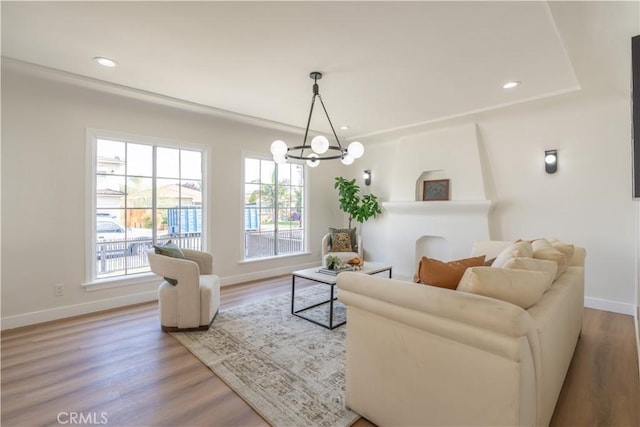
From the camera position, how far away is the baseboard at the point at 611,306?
144 inches

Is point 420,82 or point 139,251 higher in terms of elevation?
point 420,82

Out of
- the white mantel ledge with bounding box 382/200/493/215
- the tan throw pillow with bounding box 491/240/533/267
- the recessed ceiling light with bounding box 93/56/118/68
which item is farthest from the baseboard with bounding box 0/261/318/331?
the tan throw pillow with bounding box 491/240/533/267

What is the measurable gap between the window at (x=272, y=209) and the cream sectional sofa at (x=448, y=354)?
3.76 metres

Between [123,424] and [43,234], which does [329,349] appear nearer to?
[123,424]

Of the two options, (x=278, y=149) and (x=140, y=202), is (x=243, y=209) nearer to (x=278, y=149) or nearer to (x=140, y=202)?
(x=140, y=202)

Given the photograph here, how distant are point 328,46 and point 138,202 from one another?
3.27 metres

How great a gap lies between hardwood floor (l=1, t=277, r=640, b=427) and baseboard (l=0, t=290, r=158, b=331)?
12 cm

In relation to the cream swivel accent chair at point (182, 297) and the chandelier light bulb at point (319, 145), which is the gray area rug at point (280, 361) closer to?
the cream swivel accent chair at point (182, 297)

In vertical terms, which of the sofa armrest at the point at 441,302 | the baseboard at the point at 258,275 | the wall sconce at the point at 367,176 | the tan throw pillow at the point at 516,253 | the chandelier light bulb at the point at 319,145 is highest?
the wall sconce at the point at 367,176

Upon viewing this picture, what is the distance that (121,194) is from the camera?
159 inches

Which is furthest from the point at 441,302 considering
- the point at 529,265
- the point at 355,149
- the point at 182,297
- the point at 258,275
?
the point at 258,275

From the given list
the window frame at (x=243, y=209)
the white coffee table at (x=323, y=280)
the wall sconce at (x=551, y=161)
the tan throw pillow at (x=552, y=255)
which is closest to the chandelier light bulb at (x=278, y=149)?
the white coffee table at (x=323, y=280)

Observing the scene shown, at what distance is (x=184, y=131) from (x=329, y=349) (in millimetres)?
3644

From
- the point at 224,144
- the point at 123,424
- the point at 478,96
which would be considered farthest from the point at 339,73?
the point at 123,424
